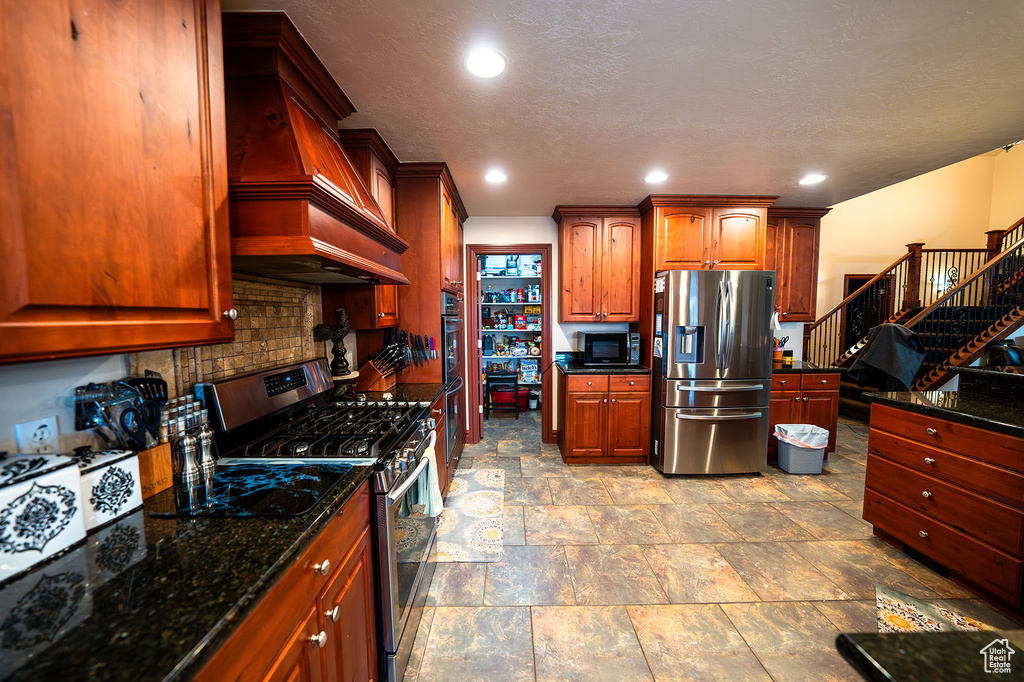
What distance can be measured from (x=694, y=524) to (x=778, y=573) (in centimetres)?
53

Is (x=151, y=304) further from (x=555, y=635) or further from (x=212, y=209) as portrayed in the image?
(x=555, y=635)

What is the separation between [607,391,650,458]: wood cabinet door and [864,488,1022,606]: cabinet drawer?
1569mm

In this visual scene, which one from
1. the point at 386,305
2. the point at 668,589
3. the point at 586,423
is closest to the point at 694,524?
the point at 668,589

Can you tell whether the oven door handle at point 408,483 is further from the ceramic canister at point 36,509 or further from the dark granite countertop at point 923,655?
the dark granite countertop at point 923,655

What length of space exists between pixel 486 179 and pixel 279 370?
83.1 inches

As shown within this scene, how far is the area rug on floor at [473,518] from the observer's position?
2.23 metres

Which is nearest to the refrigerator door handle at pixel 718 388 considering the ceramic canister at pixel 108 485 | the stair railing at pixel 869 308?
the ceramic canister at pixel 108 485

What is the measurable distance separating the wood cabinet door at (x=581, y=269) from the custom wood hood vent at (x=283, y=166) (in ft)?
7.96

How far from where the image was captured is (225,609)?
64cm

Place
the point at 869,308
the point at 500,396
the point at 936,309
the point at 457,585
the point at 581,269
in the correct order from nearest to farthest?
the point at 457,585
the point at 581,269
the point at 936,309
the point at 500,396
the point at 869,308

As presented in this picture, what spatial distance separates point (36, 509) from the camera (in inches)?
30.0

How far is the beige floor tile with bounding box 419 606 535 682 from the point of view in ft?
4.83

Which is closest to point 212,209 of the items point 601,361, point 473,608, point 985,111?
point 473,608

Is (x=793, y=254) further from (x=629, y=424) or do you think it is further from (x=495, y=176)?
(x=495, y=176)
